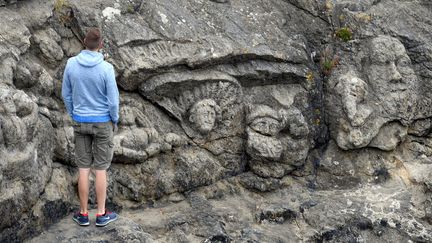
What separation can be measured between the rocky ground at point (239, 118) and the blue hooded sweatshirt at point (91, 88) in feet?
2.16

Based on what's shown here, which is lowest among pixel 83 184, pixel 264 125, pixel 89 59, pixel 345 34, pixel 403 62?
pixel 83 184

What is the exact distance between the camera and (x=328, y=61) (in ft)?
39.3

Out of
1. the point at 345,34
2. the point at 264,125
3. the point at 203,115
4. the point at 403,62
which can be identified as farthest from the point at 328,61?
the point at 203,115

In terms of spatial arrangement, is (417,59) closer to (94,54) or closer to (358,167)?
(358,167)

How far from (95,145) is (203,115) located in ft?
8.10

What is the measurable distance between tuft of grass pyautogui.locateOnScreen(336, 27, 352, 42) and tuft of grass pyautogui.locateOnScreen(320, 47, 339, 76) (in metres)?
0.35

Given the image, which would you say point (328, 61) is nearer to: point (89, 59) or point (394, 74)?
point (394, 74)

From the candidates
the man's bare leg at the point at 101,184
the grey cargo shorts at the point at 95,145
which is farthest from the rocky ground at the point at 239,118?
the grey cargo shorts at the point at 95,145

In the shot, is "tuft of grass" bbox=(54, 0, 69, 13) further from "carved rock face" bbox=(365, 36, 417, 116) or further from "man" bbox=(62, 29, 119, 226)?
"carved rock face" bbox=(365, 36, 417, 116)

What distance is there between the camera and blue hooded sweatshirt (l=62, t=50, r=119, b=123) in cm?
834

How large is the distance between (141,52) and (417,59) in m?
5.38

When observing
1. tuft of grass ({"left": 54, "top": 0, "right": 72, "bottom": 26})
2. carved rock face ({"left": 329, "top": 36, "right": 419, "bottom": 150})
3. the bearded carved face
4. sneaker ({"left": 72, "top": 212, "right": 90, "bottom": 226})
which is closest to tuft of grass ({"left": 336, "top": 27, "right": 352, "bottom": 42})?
carved rock face ({"left": 329, "top": 36, "right": 419, "bottom": 150})

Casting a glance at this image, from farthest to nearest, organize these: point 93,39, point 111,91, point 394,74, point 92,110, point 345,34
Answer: point 345,34 < point 394,74 < point 92,110 < point 111,91 < point 93,39

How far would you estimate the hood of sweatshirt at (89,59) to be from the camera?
830cm
